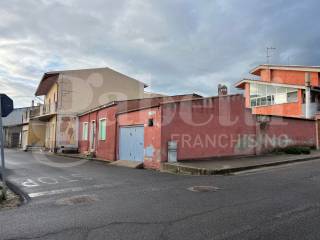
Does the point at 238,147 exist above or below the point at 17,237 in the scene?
above

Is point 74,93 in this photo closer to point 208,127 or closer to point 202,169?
point 208,127

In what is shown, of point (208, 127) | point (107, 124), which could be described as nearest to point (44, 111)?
point (107, 124)

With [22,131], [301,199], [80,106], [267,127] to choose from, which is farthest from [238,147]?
[22,131]

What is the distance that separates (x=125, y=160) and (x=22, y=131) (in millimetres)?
31103

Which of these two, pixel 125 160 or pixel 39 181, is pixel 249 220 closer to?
pixel 39 181

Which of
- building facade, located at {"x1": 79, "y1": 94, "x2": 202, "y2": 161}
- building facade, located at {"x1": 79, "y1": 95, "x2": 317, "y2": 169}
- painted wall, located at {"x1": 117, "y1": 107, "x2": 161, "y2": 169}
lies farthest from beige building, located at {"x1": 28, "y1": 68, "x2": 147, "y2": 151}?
painted wall, located at {"x1": 117, "y1": 107, "x2": 161, "y2": 169}

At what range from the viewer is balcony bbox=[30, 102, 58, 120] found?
29.9 metres

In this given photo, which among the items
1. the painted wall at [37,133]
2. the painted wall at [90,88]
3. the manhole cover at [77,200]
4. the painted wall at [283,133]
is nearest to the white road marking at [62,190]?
the manhole cover at [77,200]

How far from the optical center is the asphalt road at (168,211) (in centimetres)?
479

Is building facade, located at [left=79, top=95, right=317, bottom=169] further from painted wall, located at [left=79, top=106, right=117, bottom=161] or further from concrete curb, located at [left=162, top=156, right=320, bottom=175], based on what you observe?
concrete curb, located at [left=162, top=156, right=320, bottom=175]

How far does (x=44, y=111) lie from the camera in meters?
33.3

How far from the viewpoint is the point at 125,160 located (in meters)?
17.5

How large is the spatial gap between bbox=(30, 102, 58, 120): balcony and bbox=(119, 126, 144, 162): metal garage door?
44.3 feet

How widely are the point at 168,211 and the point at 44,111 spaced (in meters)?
30.3
